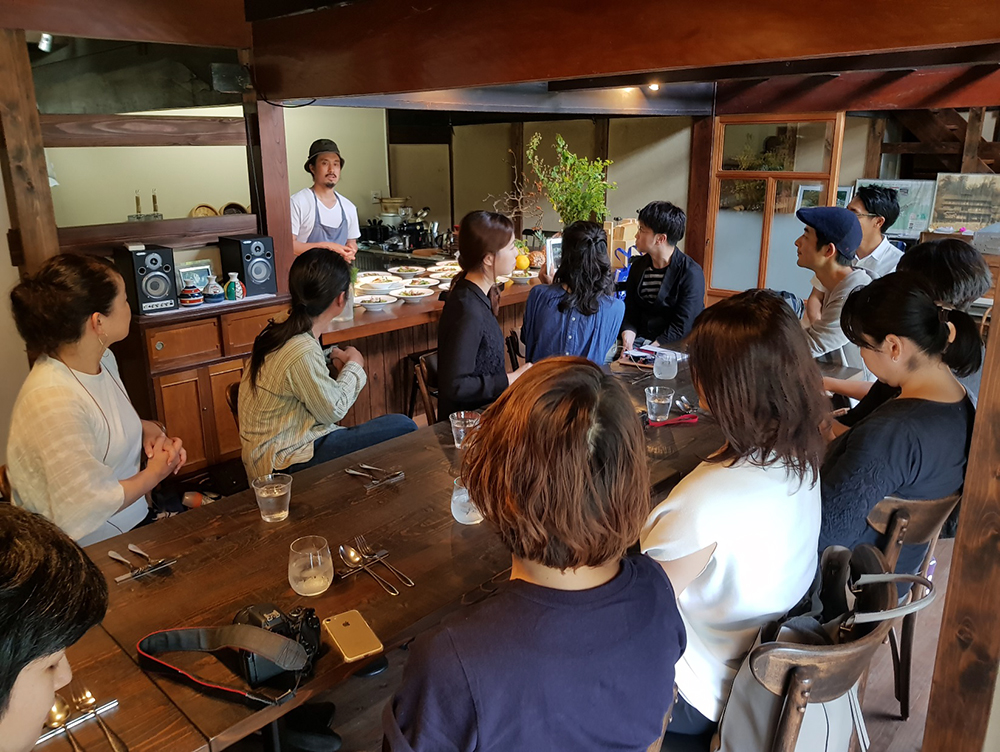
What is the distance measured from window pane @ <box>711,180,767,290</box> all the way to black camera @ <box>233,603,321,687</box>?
6.02 meters

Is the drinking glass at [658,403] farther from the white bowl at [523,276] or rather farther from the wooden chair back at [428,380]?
the white bowl at [523,276]

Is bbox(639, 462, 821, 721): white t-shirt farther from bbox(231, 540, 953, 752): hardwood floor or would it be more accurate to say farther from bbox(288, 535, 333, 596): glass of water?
bbox(231, 540, 953, 752): hardwood floor

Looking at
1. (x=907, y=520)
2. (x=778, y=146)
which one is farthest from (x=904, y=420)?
(x=778, y=146)

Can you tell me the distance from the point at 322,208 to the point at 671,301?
8.23 feet

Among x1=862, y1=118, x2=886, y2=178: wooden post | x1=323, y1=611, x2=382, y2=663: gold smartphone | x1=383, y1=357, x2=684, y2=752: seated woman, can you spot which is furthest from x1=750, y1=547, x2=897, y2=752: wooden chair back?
x1=862, y1=118, x2=886, y2=178: wooden post

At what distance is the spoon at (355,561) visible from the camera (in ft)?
5.51

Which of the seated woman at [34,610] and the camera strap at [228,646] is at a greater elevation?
the seated woman at [34,610]

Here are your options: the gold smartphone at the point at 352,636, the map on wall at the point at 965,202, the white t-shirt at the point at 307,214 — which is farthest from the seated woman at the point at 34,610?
the map on wall at the point at 965,202

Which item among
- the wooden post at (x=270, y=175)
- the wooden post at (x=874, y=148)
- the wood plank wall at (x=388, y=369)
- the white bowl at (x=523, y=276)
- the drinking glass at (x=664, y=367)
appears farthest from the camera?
the wooden post at (x=874, y=148)

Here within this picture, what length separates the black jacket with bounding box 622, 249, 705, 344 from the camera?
393 cm

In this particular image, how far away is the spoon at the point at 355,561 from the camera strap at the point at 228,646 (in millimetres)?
307

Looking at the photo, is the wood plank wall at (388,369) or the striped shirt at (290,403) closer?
the striped shirt at (290,403)

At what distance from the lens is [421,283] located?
16.1ft

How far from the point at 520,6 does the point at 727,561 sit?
83.6 inches
